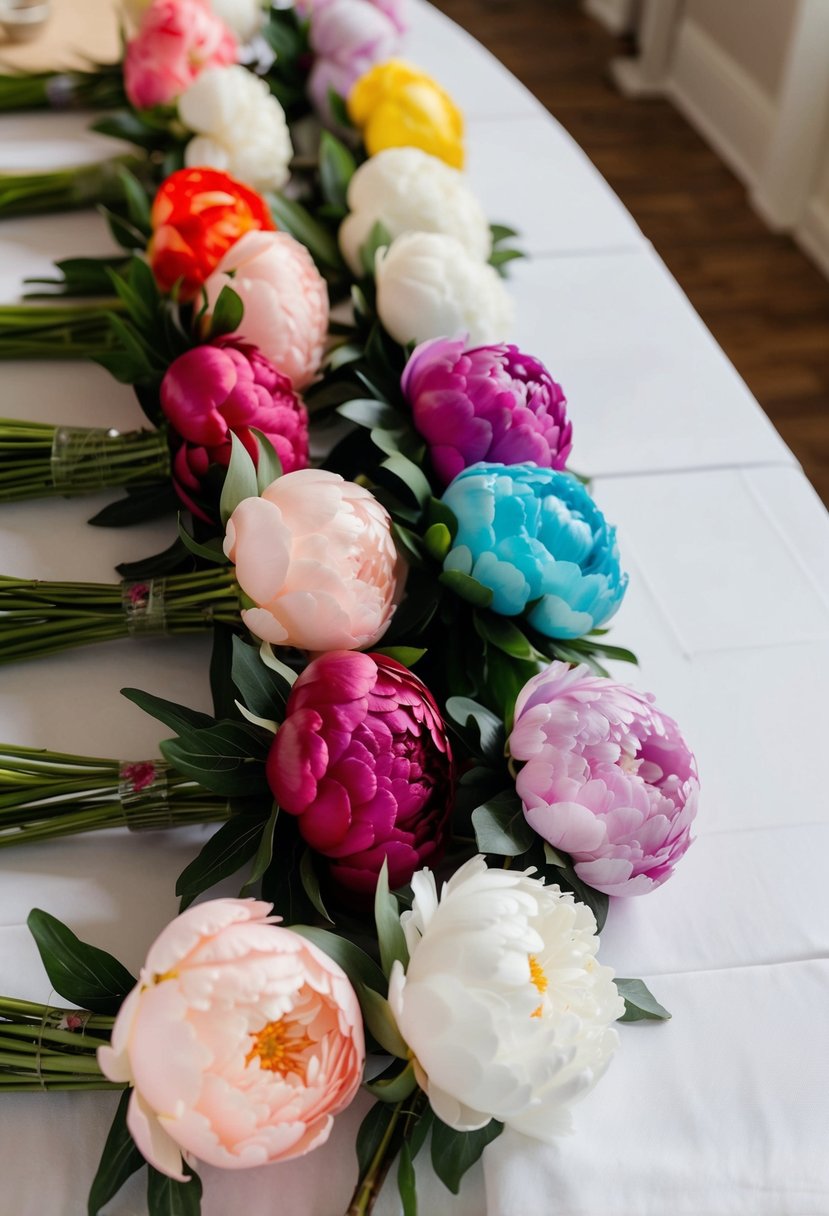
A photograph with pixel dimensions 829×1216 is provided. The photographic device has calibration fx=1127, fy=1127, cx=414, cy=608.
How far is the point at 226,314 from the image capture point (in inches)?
33.5

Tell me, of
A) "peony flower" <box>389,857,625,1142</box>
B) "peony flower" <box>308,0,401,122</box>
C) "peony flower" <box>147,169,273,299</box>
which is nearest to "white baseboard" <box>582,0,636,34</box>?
"peony flower" <box>308,0,401,122</box>

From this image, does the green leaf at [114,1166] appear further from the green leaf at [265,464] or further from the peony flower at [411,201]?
the peony flower at [411,201]

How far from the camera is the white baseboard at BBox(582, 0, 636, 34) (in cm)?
361

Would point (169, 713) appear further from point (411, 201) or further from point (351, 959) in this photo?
point (411, 201)

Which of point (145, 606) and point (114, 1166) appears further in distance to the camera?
point (145, 606)

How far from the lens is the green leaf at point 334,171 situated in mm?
1157

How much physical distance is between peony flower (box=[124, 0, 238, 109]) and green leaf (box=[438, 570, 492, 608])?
0.76 m

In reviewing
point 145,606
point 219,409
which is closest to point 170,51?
point 219,409

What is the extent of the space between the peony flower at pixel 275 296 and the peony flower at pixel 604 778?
1.21ft

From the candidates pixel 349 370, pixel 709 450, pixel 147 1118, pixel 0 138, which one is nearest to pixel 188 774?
pixel 147 1118

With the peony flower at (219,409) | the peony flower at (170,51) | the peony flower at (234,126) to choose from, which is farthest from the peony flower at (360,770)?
the peony flower at (170,51)

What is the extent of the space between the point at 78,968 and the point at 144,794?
0.40 ft

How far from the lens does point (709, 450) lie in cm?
104

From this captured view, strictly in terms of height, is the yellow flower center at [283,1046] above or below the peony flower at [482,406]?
below
